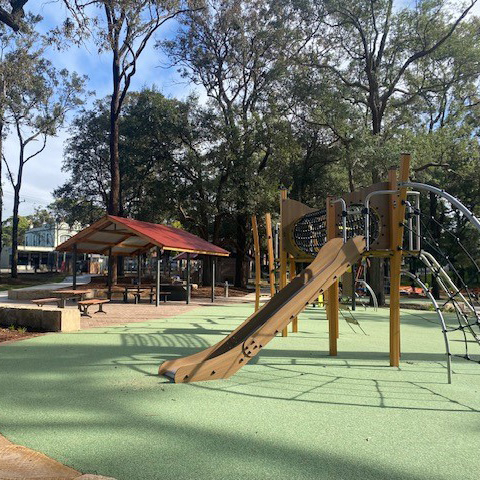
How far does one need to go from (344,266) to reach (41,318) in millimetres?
6308

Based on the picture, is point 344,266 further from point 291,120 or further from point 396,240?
point 291,120

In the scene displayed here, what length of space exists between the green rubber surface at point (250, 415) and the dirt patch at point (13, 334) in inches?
29.0

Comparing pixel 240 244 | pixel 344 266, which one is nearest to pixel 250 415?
pixel 344 266

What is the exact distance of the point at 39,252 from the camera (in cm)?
6412

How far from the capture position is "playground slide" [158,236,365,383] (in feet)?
15.4

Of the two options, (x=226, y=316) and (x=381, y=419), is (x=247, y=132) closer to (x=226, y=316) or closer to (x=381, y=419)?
(x=226, y=316)

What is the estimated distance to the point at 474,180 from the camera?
78.4ft

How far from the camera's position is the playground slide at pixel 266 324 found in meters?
4.70

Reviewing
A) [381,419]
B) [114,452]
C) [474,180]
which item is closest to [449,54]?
[474,180]

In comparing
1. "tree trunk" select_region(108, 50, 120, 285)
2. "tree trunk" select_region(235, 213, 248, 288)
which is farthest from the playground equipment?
"tree trunk" select_region(235, 213, 248, 288)

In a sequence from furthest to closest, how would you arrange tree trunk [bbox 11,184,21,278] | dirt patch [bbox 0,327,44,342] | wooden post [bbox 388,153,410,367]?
tree trunk [bbox 11,184,21,278], dirt patch [bbox 0,327,44,342], wooden post [bbox 388,153,410,367]

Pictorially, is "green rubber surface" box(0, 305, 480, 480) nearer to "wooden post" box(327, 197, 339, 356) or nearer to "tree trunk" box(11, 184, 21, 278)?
"wooden post" box(327, 197, 339, 356)

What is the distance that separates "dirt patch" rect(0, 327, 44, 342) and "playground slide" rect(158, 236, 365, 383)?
393 centimetres

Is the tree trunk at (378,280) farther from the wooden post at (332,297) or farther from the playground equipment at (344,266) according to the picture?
the wooden post at (332,297)
